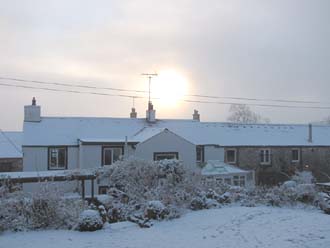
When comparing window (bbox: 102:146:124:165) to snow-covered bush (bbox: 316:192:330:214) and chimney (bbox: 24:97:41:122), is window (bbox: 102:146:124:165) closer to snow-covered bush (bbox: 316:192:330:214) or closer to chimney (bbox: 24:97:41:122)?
chimney (bbox: 24:97:41:122)

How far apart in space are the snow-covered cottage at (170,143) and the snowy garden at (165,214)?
15336mm

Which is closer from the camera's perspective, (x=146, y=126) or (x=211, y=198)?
(x=211, y=198)

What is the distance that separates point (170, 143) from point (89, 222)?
75.0 ft

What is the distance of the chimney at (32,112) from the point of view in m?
34.4

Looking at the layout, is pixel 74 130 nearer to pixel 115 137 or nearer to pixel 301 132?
pixel 115 137

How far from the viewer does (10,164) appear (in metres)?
37.5

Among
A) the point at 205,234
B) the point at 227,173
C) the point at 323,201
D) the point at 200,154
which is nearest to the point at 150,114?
the point at 200,154

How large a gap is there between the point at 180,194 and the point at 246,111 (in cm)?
7005

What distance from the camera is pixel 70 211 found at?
34.9 feet

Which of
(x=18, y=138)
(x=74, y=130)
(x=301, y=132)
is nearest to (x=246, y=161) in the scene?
(x=301, y=132)

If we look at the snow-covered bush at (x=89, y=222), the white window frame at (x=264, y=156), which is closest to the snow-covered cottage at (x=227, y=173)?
the white window frame at (x=264, y=156)

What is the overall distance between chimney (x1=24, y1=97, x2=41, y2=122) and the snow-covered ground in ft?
83.8

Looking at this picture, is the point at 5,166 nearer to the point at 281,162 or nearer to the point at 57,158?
the point at 57,158

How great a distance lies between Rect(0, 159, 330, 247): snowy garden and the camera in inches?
365
